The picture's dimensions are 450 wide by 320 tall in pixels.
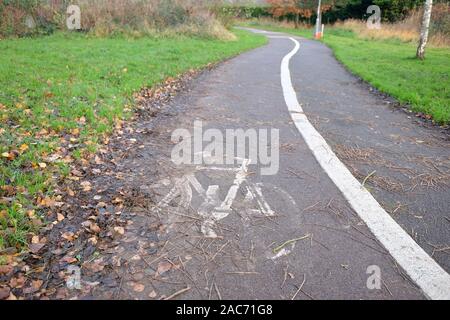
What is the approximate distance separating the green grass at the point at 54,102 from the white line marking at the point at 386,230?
311 centimetres

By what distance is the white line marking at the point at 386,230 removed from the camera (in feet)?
8.44

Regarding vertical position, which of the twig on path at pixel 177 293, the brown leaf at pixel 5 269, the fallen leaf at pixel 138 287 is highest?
the brown leaf at pixel 5 269

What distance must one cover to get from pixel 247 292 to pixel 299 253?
2.03 feet

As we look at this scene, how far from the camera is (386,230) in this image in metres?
3.16

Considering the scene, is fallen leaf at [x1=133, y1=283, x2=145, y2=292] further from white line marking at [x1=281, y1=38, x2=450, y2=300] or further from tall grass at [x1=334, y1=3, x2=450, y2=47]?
tall grass at [x1=334, y1=3, x2=450, y2=47]

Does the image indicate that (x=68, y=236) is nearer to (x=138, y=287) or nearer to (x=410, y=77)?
(x=138, y=287)

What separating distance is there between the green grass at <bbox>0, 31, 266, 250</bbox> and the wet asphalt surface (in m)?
0.81

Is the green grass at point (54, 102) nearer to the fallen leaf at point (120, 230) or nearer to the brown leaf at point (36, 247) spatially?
the brown leaf at point (36, 247)

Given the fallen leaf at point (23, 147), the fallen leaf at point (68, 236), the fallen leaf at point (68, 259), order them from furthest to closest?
the fallen leaf at point (23, 147), the fallen leaf at point (68, 236), the fallen leaf at point (68, 259)

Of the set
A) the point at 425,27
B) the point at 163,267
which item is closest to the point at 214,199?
the point at 163,267

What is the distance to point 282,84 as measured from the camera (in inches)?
360

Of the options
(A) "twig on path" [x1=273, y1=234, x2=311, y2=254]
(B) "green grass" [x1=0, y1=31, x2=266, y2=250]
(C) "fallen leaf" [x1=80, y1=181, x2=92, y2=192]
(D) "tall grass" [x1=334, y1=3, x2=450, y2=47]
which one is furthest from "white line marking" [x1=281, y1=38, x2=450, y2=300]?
(D) "tall grass" [x1=334, y1=3, x2=450, y2=47]

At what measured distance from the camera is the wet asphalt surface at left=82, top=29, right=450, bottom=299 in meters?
2.56

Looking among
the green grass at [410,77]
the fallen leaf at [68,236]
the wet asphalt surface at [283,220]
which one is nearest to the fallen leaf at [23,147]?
the wet asphalt surface at [283,220]
